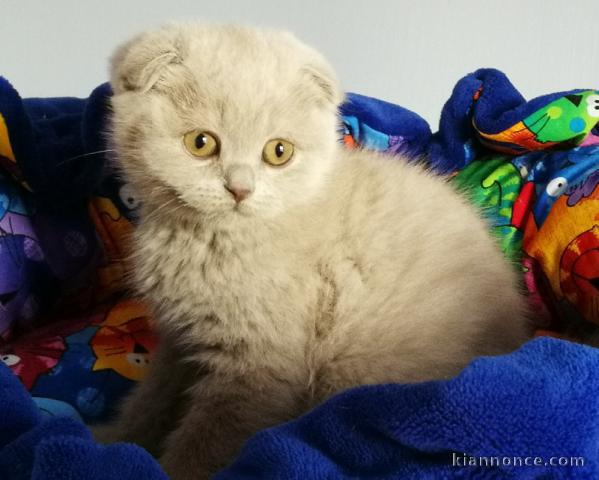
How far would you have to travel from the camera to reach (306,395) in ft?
3.37

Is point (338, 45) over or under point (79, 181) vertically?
over

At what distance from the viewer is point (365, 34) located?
7.17ft

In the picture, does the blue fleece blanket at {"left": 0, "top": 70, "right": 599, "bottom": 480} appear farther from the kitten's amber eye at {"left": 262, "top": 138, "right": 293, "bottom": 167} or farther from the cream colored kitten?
the kitten's amber eye at {"left": 262, "top": 138, "right": 293, "bottom": 167}

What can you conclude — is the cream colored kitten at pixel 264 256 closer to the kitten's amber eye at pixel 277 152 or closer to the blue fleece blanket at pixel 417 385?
the kitten's amber eye at pixel 277 152

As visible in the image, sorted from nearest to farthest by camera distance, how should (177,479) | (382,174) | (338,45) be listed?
(177,479) < (382,174) < (338,45)

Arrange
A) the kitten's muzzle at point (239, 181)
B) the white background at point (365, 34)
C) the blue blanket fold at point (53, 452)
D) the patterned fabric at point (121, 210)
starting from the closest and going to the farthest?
the blue blanket fold at point (53, 452), the kitten's muzzle at point (239, 181), the patterned fabric at point (121, 210), the white background at point (365, 34)

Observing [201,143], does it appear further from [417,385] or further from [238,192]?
[417,385]

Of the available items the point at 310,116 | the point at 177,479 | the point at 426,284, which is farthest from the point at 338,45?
the point at 177,479

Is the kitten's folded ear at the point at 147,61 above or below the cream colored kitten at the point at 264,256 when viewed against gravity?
above

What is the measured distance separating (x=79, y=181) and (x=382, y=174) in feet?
2.29

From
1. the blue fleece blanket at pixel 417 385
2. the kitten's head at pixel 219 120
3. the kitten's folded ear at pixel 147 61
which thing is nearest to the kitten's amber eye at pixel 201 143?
the kitten's head at pixel 219 120

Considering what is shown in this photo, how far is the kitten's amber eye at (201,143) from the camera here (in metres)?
0.99

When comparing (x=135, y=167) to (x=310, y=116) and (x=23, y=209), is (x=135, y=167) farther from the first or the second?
(x=23, y=209)

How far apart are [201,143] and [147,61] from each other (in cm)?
15
